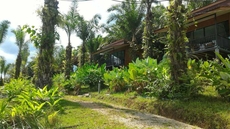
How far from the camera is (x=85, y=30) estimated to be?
29656 mm

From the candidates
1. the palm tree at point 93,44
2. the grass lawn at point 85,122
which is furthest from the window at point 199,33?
the grass lawn at point 85,122

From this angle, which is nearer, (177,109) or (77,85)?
(177,109)

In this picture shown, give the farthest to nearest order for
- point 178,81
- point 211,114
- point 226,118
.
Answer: point 178,81 → point 211,114 → point 226,118

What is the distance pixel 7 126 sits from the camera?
12.7ft

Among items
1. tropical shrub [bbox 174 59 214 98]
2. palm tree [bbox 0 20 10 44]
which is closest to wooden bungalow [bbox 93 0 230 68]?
tropical shrub [bbox 174 59 214 98]

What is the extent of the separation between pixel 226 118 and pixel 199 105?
48.0 inches

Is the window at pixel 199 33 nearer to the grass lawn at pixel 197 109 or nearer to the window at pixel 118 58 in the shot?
the window at pixel 118 58

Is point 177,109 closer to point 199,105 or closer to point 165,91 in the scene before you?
point 199,105

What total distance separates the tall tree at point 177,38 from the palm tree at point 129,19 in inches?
505

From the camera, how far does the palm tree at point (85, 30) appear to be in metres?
29.2

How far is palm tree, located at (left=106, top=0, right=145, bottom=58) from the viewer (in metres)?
22.7

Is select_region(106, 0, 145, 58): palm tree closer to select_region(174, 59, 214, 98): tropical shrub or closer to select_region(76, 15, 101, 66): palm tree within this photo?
select_region(76, 15, 101, 66): palm tree

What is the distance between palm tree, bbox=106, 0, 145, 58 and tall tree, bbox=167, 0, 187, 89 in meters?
12.8

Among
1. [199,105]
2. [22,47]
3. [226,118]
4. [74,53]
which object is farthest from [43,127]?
[74,53]
